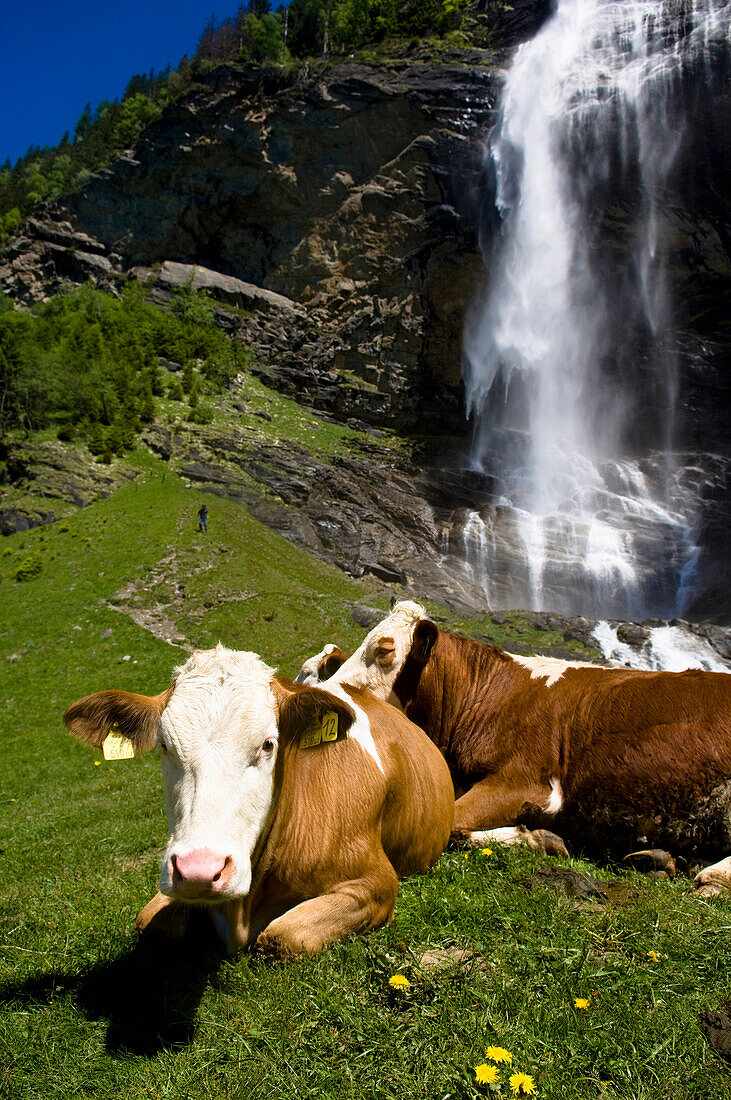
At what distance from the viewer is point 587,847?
170 inches

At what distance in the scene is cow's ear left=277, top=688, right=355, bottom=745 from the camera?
270 centimetres

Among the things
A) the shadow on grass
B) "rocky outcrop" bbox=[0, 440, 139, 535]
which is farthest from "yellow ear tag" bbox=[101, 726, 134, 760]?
"rocky outcrop" bbox=[0, 440, 139, 535]

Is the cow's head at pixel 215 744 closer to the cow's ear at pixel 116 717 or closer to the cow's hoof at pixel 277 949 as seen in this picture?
the cow's ear at pixel 116 717

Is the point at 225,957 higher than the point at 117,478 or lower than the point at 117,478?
lower

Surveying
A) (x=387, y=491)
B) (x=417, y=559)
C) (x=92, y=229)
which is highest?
(x=92, y=229)

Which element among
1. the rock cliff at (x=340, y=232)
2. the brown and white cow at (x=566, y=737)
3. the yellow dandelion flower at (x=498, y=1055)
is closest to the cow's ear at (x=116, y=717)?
the brown and white cow at (x=566, y=737)

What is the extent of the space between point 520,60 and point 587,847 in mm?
56128

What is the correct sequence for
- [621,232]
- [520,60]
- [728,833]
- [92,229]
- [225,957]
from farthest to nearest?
[92,229]
[520,60]
[621,232]
[728,833]
[225,957]

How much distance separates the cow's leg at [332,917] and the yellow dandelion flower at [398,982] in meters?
0.36

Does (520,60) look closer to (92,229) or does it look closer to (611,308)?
(611,308)

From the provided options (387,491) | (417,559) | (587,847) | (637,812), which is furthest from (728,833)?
(387,491)

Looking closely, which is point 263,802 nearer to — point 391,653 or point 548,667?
point 391,653

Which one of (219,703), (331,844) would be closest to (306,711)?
(219,703)

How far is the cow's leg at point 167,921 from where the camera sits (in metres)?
2.69
